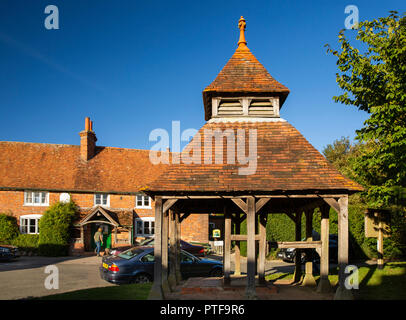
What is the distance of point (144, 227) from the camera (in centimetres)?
2961

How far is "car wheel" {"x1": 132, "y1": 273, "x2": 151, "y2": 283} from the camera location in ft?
43.0

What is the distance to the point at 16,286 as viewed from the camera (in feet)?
42.2

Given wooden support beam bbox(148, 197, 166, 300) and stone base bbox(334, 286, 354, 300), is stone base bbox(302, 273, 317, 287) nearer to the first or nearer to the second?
stone base bbox(334, 286, 354, 300)

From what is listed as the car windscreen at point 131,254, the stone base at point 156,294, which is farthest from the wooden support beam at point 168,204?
the car windscreen at point 131,254

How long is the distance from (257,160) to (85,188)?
67.5 feet

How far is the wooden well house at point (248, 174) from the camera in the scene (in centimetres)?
995

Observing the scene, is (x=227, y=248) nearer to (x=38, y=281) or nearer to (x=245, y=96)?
(x=245, y=96)

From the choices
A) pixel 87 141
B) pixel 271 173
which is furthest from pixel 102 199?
pixel 271 173

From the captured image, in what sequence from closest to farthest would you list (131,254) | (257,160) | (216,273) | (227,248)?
(257,160), (227,248), (131,254), (216,273)

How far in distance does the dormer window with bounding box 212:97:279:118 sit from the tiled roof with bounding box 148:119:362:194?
2.42ft

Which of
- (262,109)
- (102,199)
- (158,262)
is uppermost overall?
(262,109)

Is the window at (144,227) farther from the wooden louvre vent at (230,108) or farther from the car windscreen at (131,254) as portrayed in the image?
the wooden louvre vent at (230,108)
